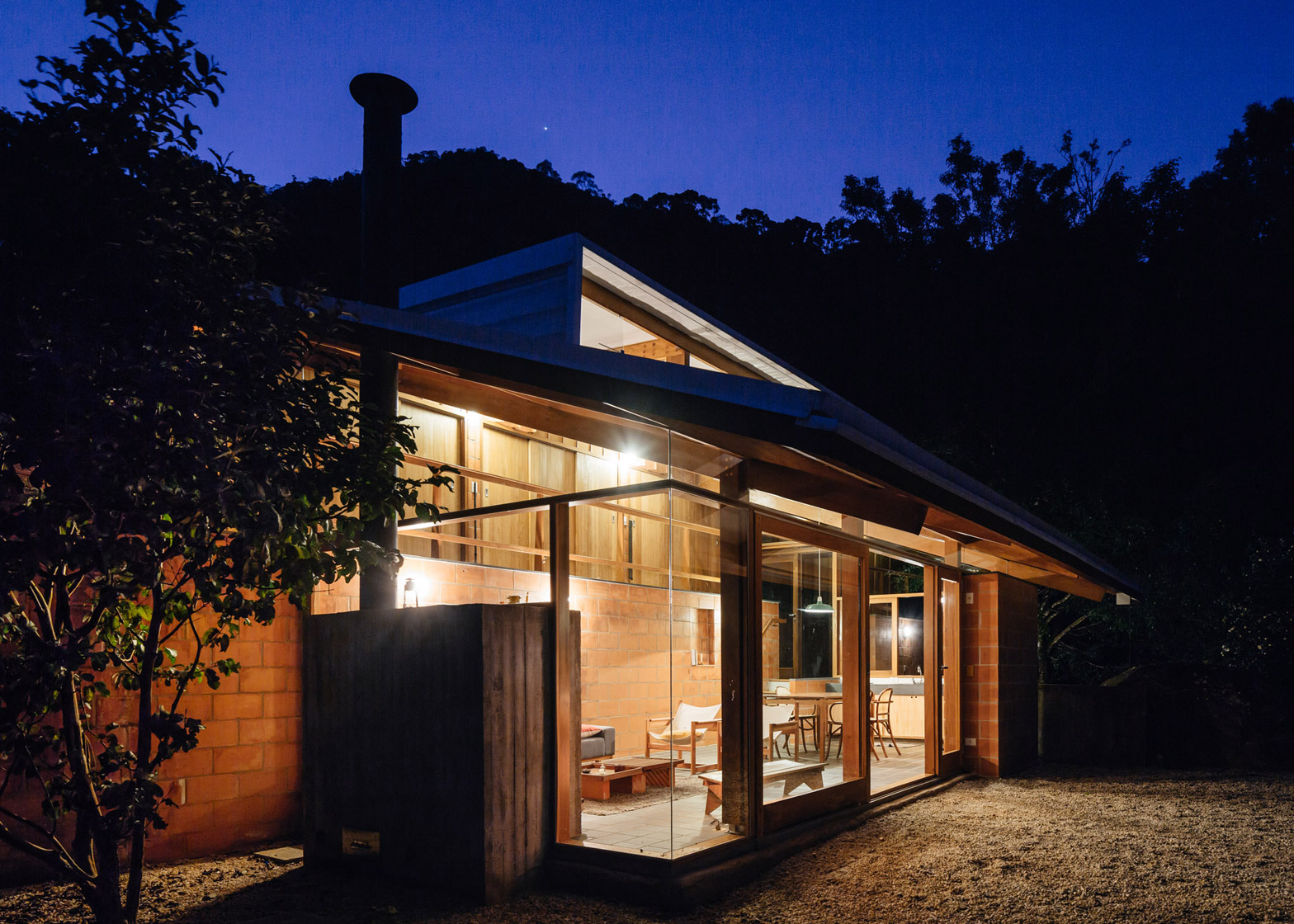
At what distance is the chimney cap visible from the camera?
7.98 metres

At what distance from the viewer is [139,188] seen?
3.94 m

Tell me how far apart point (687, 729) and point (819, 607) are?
1.75 m

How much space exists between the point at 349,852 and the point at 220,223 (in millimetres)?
3673

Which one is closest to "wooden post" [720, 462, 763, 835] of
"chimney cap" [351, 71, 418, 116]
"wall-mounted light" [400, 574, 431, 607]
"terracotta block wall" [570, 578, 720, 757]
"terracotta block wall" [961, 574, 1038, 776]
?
"wall-mounted light" [400, 574, 431, 607]

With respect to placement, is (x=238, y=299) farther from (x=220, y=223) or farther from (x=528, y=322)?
(x=528, y=322)

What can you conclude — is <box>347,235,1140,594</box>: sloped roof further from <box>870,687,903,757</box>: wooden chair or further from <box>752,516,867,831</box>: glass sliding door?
<box>870,687,903,757</box>: wooden chair

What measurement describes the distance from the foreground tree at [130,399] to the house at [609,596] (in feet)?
5.14

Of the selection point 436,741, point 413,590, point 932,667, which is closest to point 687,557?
point 413,590

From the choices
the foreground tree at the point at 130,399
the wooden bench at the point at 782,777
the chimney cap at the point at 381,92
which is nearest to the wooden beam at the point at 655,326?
the chimney cap at the point at 381,92

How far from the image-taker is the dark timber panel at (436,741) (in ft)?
17.4

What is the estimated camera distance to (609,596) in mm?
9891

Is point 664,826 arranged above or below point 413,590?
below

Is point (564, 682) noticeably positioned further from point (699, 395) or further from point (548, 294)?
point (548, 294)

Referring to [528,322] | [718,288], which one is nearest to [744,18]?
[718,288]
